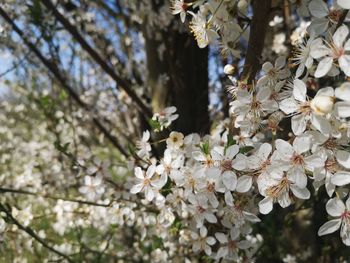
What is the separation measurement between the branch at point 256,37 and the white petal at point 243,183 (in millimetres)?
321

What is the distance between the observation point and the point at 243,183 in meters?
1.28

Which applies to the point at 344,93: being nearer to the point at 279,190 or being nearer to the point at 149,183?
the point at 279,190

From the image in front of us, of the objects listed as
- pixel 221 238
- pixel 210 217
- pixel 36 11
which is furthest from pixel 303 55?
pixel 36 11

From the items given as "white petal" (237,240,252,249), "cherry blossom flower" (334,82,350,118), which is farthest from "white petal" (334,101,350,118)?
"white petal" (237,240,252,249)

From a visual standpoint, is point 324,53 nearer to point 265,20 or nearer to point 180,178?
point 265,20

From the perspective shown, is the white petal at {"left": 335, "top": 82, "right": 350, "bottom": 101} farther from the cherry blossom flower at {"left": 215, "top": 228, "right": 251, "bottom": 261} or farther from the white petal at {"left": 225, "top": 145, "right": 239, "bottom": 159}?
the cherry blossom flower at {"left": 215, "top": 228, "right": 251, "bottom": 261}

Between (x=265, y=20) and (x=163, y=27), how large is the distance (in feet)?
4.17

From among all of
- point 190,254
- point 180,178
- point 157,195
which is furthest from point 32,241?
point 180,178

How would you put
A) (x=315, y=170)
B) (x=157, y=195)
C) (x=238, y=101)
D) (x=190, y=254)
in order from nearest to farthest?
1. (x=315, y=170)
2. (x=238, y=101)
3. (x=157, y=195)
4. (x=190, y=254)

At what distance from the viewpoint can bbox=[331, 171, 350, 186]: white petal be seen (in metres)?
1.07

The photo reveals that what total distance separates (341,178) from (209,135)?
2.66 ft

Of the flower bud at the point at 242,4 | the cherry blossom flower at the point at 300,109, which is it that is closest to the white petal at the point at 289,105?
the cherry blossom flower at the point at 300,109

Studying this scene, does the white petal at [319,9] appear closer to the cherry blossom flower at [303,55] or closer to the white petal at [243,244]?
the cherry blossom flower at [303,55]

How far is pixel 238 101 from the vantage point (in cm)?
133
